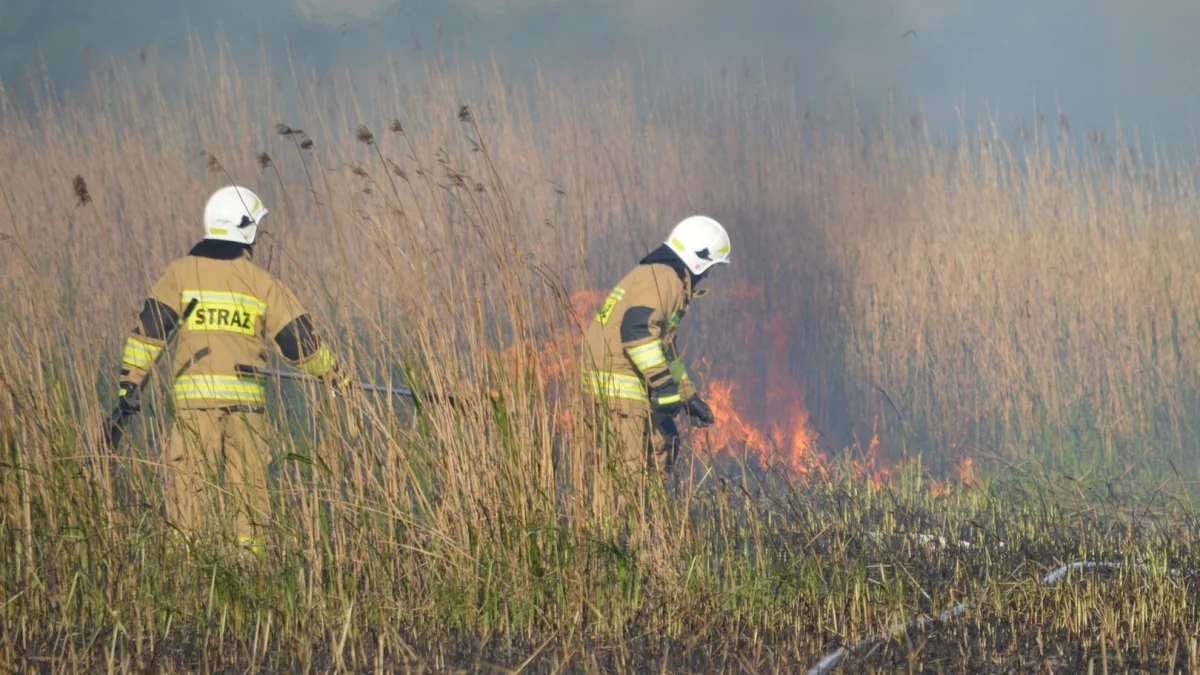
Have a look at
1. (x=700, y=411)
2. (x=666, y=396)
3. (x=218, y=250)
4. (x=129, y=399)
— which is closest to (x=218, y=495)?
(x=129, y=399)

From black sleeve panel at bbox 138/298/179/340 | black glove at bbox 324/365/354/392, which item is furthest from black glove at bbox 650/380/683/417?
black glove at bbox 324/365/354/392

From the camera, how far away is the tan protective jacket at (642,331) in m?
6.54

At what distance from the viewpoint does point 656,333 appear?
662cm

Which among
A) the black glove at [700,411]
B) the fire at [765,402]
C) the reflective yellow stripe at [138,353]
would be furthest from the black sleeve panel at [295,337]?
the fire at [765,402]

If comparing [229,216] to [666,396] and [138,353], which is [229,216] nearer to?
[138,353]

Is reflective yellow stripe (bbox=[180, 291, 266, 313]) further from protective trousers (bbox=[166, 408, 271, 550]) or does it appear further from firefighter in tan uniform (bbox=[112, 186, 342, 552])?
protective trousers (bbox=[166, 408, 271, 550])

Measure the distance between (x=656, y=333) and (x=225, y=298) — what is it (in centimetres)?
218

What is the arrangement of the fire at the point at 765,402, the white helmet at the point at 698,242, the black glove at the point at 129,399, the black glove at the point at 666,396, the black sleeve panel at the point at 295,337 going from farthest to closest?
the fire at the point at 765,402 → the white helmet at the point at 698,242 → the black glove at the point at 666,396 → the black sleeve panel at the point at 295,337 → the black glove at the point at 129,399

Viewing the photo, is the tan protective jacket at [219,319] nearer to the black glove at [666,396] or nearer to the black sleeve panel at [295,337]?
the black sleeve panel at [295,337]

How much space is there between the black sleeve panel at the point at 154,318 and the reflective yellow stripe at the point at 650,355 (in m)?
2.27

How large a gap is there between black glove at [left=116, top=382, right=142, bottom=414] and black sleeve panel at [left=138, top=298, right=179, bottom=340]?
241 millimetres

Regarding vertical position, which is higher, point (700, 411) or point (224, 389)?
point (224, 389)

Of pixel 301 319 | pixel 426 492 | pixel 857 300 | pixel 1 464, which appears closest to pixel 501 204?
pixel 426 492

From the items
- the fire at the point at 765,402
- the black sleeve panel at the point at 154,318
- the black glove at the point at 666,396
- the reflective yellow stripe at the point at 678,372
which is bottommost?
the fire at the point at 765,402
